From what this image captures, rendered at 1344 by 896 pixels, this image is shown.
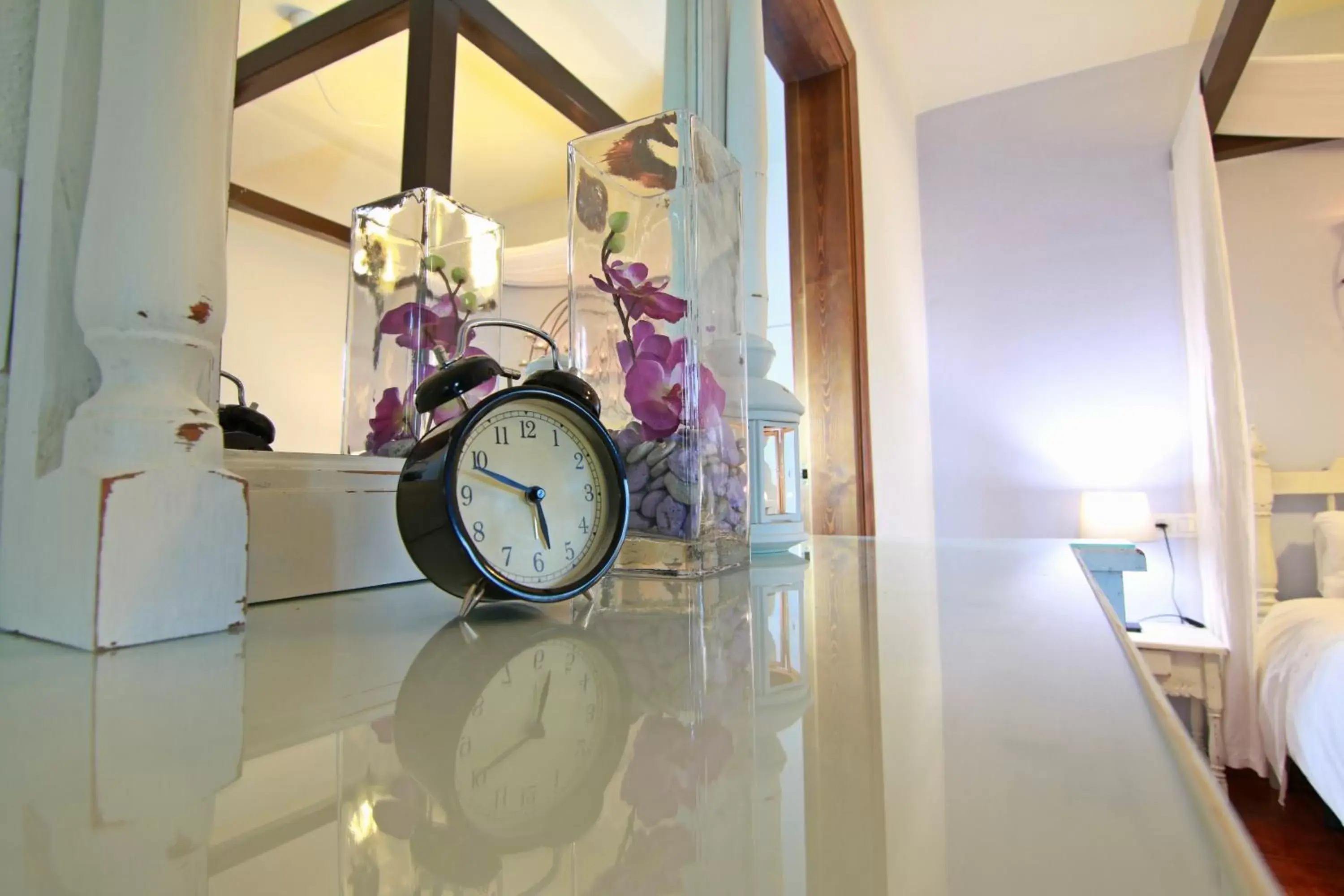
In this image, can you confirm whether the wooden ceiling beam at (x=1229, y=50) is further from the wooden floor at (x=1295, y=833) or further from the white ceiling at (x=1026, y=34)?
the wooden floor at (x=1295, y=833)

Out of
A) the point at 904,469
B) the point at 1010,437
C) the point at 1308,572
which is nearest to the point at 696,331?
the point at 904,469

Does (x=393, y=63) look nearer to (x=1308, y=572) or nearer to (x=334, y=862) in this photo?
(x=334, y=862)

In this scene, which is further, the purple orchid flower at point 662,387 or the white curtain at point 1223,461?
the white curtain at point 1223,461

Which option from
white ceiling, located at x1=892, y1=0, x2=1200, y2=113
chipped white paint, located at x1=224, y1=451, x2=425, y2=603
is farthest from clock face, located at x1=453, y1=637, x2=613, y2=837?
white ceiling, located at x1=892, y1=0, x2=1200, y2=113

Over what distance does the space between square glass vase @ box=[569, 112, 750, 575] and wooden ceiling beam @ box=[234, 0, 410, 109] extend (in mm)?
344

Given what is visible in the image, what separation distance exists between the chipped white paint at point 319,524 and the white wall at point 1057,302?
267 centimetres

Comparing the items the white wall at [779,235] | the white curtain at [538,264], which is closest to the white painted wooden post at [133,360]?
the white curtain at [538,264]

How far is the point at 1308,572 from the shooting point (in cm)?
245

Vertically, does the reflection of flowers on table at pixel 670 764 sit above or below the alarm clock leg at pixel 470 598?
below

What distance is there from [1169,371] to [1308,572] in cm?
85

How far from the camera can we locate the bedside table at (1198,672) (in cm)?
212

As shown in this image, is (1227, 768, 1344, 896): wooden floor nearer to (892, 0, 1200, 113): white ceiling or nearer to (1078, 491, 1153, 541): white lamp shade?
(1078, 491, 1153, 541): white lamp shade

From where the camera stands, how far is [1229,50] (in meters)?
2.21

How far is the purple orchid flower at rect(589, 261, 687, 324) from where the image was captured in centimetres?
59
